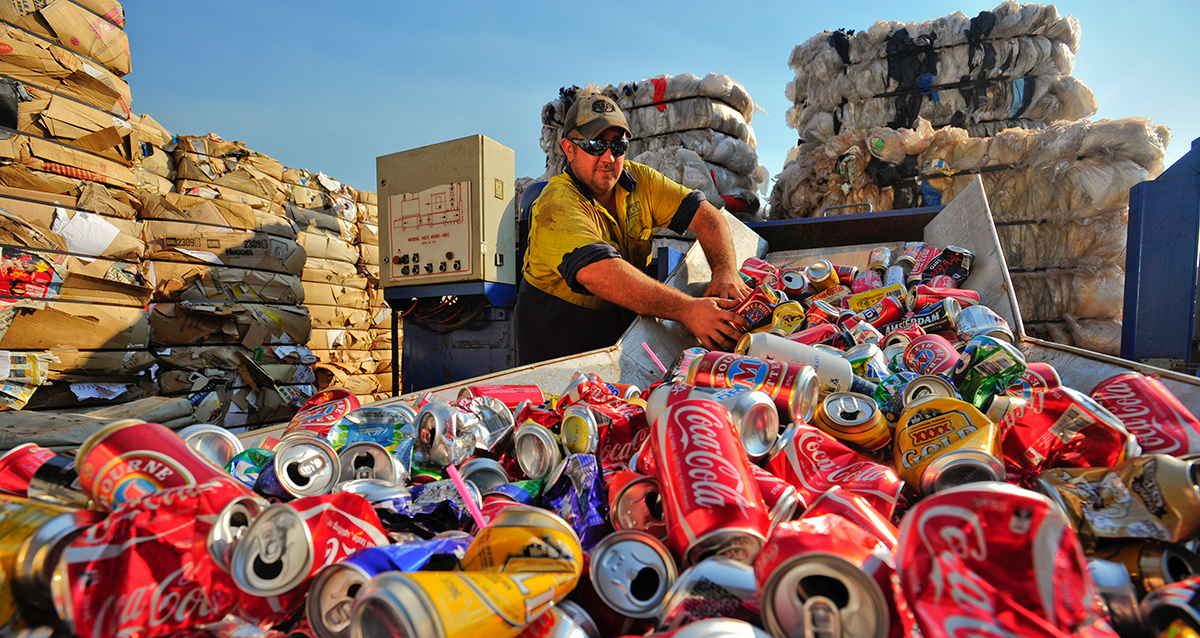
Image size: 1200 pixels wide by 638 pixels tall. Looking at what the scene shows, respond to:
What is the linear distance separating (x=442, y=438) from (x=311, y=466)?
0.78 feet

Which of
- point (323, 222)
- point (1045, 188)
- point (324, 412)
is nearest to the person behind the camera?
point (324, 412)

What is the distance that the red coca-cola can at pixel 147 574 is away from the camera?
0.53 meters

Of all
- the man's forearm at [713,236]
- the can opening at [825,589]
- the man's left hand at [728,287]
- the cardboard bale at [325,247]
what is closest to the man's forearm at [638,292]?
the man's left hand at [728,287]

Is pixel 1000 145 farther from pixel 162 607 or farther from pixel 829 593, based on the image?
pixel 162 607

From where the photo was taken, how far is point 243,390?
3713mm

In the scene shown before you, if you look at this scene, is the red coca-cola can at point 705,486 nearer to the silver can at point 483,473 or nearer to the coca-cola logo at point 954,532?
the coca-cola logo at point 954,532

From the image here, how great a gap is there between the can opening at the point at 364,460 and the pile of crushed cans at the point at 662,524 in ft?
0.04

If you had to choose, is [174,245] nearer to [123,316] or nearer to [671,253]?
[123,316]

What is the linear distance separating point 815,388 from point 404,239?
3.06 m

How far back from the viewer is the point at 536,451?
101cm

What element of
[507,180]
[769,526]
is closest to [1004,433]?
[769,526]

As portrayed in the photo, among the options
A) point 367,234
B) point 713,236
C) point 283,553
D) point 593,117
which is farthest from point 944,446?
point 367,234

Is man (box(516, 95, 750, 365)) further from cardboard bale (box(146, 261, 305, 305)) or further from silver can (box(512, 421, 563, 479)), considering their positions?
cardboard bale (box(146, 261, 305, 305))

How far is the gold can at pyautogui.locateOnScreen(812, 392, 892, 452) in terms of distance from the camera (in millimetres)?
1025
